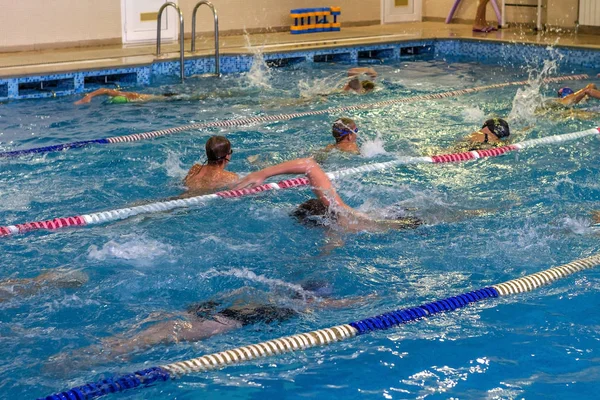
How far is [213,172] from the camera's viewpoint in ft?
18.6

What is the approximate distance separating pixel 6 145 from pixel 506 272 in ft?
16.0

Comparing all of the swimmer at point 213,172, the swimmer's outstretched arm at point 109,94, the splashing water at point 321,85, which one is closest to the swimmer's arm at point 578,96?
the splashing water at point 321,85

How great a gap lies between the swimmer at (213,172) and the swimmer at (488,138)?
7.68 ft

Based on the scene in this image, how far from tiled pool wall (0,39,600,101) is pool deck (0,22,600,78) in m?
0.09

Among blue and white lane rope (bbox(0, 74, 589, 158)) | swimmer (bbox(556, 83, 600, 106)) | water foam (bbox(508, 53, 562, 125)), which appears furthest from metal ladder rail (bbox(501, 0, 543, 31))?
swimmer (bbox(556, 83, 600, 106))

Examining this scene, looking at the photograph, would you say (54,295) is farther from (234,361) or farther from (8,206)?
(8,206)

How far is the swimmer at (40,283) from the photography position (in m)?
4.21

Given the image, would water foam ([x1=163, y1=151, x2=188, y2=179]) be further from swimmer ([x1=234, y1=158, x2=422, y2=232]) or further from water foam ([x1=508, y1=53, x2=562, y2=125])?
water foam ([x1=508, y1=53, x2=562, y2=125])

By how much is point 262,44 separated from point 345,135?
6.78 metres

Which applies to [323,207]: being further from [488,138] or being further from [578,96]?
[578,96]

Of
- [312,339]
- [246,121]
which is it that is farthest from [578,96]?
[312,339]

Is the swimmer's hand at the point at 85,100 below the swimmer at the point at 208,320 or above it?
above

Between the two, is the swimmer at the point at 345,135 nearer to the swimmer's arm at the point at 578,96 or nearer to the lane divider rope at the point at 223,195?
the lane divider rope at the point at 223,195

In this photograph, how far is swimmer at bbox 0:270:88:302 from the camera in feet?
13.8
